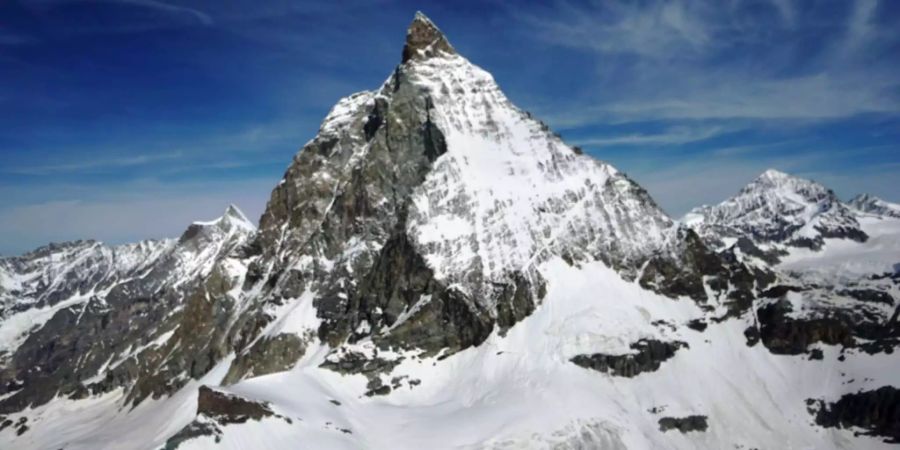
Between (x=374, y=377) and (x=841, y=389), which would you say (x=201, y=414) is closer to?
(x=374, y=377)

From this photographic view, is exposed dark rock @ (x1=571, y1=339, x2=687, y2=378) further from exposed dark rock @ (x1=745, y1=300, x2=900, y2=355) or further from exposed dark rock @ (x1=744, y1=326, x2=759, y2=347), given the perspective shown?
exposed dark rock @ (x1=745, y1=300, x2=900, y2=355)

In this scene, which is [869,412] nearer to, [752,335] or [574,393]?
[752,335]

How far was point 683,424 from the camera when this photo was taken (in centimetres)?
16762

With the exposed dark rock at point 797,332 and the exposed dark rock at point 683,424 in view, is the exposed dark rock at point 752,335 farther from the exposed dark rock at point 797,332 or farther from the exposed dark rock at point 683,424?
the exposed dark rock at point 683,424

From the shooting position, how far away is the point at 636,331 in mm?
187375

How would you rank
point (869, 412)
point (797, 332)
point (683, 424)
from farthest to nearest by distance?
point (797, 332), point (869, 412), point (683, 424)

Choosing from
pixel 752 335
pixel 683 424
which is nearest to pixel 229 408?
pixel 683 424

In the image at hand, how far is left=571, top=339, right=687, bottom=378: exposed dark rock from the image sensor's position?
180m

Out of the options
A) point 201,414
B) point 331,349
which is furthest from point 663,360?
point 201,414

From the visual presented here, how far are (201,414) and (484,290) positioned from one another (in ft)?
276

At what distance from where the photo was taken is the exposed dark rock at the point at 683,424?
167m

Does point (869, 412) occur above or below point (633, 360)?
below

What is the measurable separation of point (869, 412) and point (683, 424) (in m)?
41.8

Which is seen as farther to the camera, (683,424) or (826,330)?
(826,330)
